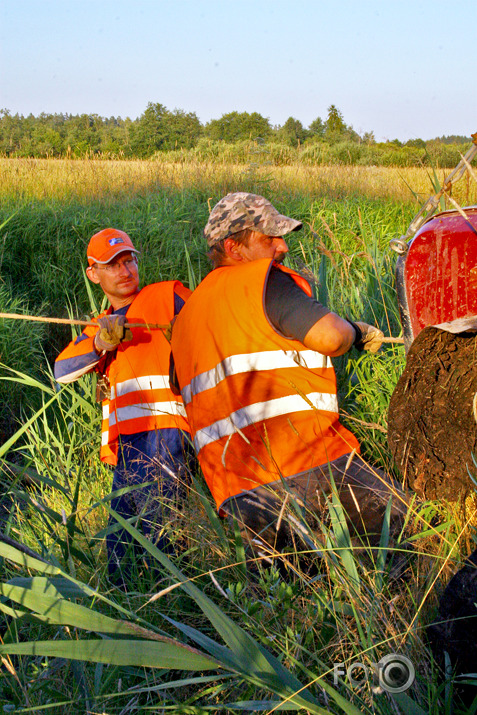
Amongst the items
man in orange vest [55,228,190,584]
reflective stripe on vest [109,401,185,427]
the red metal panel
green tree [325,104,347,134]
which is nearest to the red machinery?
the red metal panel

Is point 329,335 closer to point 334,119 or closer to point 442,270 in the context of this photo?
point 442,270

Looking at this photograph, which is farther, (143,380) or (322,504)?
(143,380)

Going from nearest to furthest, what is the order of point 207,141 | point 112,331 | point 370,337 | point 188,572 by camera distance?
point 188,572, point 370,337, point 112,331, point 207,141

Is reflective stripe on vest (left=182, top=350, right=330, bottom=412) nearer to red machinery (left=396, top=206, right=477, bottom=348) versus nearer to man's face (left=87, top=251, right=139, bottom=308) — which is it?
red machinery (left=396, top=206, right=477, bottom=348)

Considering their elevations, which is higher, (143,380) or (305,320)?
(305,320)

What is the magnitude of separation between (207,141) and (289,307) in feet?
48.9

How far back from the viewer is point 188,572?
2033mm

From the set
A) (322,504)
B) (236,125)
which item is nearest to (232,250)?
(322,504)

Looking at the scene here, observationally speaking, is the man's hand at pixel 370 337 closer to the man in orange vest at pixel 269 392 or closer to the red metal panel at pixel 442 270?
the man in orange vest at pixel 269 392

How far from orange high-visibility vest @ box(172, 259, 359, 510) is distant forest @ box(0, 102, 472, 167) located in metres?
1.32

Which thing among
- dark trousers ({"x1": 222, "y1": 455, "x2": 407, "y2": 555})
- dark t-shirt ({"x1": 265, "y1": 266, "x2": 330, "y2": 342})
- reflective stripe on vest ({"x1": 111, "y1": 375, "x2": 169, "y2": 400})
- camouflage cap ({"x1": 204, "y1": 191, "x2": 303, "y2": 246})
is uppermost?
camouflage cap ({"x1": 204, "y1": 191, "x2": 303, "y2": 246})

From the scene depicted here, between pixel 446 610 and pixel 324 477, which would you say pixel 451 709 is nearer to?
pixel 446 610

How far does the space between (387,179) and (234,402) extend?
8.45 meters

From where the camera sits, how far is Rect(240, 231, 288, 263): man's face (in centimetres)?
228
